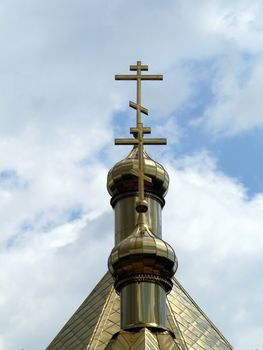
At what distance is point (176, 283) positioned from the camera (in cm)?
2731

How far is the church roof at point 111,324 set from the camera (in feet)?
82.7

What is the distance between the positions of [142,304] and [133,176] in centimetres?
374

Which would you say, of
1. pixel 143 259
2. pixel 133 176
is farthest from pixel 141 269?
Answer: pixel 133 176

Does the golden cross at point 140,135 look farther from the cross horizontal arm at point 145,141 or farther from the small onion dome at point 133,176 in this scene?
A: the small onion dome at point 133,176

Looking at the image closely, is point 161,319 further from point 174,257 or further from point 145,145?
point 145,145

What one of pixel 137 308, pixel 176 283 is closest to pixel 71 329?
pixel 176 283

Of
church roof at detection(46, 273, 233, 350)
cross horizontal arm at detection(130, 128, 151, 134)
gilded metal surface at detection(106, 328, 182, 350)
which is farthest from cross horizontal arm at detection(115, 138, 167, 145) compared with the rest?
church roof at detection(46, 273, 233, 350)

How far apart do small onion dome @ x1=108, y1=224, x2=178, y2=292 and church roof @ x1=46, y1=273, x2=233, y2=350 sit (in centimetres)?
217

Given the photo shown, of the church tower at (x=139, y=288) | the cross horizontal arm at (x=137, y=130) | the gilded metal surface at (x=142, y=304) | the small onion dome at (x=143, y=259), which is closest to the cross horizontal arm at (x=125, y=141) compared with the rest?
the church tower at (x=139, y=288)

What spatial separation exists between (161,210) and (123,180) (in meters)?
1.16

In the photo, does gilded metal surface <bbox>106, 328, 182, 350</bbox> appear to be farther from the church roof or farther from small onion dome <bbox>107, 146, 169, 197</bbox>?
small onion dome <bbox>107, 146, 169, 197</bbox>

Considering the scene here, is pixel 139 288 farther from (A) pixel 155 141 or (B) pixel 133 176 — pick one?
(B) pixel 133 176

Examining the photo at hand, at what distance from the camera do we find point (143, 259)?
22.2m

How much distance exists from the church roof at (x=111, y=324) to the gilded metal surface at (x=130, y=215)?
3.81 feet
